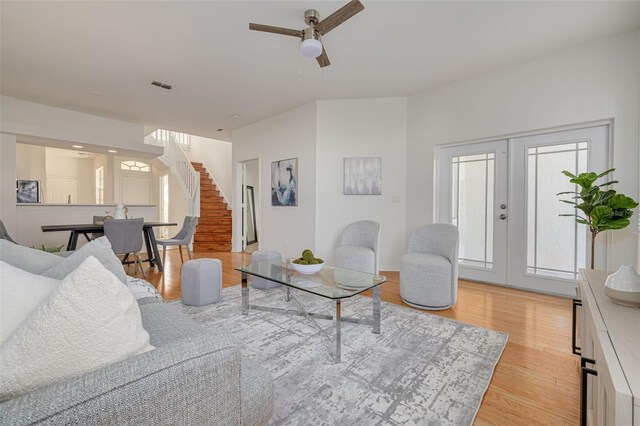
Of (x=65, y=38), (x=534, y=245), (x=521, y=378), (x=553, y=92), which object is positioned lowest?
(x=521, y=378)

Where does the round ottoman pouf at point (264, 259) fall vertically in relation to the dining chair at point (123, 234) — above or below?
below

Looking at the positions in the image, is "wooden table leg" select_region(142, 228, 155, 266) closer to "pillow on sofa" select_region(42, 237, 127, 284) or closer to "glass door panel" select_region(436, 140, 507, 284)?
"pillow on sofa" select_region(42, 237, 127, 284)

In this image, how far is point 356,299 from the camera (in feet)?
10.2

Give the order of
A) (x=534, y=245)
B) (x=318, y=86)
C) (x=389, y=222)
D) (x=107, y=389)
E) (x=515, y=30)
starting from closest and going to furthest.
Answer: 1. (x=107, y=389)
2. (x=515, y=30)
3. (x=534, y=245)
4. (x=318, y=86)
5. (x=389, y=222)

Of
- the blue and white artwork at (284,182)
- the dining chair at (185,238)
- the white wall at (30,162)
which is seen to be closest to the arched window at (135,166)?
the white wall at (30,162)

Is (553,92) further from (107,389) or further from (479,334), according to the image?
(107,389)

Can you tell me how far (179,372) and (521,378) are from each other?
1.97 metres

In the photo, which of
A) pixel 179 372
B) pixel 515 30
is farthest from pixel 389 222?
pixel 179 372

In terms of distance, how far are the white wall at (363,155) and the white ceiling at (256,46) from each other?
0.89ft

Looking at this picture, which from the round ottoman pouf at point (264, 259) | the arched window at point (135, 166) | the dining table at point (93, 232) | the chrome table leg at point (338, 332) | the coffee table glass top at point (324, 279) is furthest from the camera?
the arched window at point (135, 166)

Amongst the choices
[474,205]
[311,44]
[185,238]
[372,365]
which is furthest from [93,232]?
Answer: [474,205]

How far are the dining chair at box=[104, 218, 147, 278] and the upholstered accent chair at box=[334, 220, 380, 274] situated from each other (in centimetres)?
274

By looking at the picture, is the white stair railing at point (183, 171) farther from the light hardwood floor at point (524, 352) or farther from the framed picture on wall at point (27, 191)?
the light hardwood floor at point (524, 352)

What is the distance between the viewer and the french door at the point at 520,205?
317 cm
